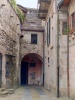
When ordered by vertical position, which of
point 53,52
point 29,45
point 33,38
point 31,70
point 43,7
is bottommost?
point 31,70

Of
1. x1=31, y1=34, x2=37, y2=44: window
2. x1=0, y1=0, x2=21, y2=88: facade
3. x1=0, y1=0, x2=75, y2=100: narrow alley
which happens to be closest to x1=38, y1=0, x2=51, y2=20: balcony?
x1=0, y1=0, x2=75, y2=100: narrow alley

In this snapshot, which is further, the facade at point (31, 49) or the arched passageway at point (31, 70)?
the arched passageway at point (31, 70)

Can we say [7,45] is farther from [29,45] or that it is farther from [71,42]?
[29,45]

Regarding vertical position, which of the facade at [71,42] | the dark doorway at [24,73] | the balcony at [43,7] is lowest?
the dark doorway at [24,73]

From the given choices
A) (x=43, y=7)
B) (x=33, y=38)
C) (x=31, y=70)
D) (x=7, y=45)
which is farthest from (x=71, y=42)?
(x=31, y=70)

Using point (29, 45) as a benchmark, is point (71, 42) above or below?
below

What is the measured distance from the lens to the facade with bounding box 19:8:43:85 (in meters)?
23.8

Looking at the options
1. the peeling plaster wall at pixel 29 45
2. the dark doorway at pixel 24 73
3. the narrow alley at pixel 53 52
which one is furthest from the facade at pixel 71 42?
the dark doorway at pixel 24 73

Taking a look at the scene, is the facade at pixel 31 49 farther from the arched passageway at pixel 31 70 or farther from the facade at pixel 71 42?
the facade at pixel 71 42

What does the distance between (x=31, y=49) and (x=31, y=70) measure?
12.4 ft

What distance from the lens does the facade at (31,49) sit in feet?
78.1

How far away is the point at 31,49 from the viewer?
23.9 m

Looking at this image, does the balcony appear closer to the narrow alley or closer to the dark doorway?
the narrow alley

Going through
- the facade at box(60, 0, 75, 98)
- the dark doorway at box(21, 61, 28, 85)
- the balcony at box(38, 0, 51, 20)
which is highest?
the balcony at box(38, 0, 51, 20)
